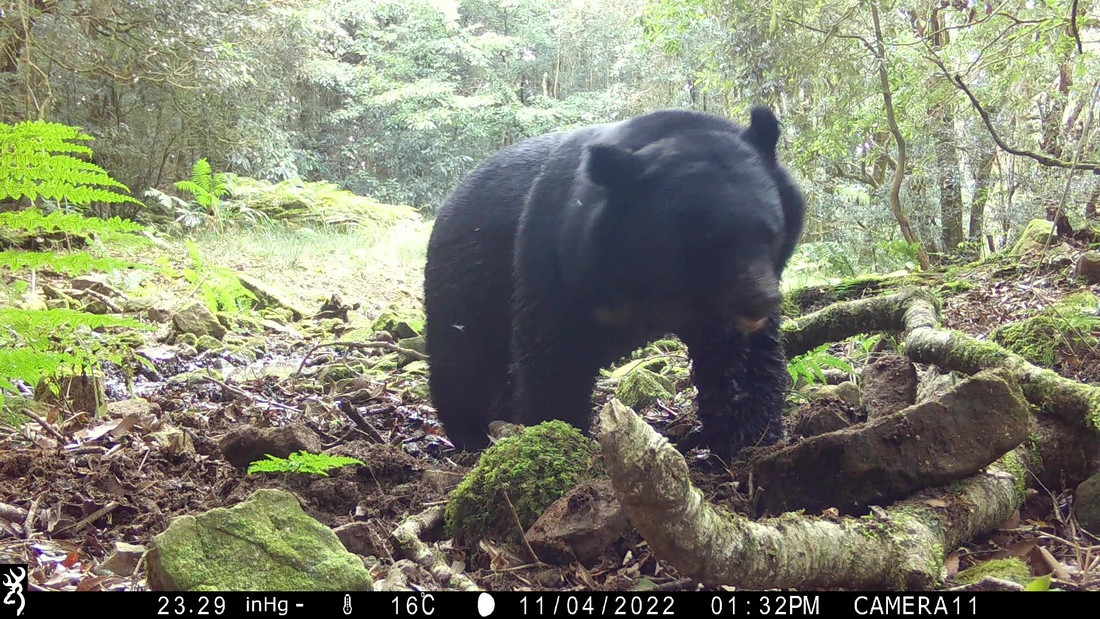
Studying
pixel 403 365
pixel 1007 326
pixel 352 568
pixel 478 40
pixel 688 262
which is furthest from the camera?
pixel 478 40

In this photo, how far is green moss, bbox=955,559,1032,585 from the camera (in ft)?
6.92

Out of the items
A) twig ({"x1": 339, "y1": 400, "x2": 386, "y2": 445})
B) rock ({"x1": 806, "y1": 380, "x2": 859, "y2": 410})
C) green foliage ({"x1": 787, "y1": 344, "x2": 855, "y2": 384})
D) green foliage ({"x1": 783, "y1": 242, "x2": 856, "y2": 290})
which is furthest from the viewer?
green foliage ({"x1": 783, "y1": 242, "x2": 856, "y2": 290})

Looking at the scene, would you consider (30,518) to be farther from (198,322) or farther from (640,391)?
(198,322)

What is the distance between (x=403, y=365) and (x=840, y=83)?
4.88 meters

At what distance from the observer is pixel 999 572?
2148 millimetres

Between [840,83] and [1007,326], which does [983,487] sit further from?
[840,83]

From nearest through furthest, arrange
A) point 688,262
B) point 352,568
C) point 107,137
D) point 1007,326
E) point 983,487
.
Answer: point 352,568, point 983,487, point 688,262, point 1007,326, point 107,137

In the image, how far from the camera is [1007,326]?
13.6 feet

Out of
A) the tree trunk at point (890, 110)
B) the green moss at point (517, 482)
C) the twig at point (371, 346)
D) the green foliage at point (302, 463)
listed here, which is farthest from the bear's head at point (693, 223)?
the tree trunk at point (890, 110)

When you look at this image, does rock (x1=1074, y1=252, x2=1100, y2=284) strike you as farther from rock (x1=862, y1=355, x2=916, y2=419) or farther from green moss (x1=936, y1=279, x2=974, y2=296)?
rock (x1=862, y1=355, x2=916, y2=419)

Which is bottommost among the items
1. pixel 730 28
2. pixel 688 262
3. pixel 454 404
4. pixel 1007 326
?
pixel 454 404

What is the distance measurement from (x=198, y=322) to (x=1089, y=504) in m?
6.45

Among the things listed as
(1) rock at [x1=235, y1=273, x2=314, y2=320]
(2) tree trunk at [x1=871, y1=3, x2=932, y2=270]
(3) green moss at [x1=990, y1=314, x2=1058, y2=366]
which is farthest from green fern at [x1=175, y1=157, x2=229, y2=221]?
(3) green moss at [x1=990, y1=314, x2=1058, y2=366]

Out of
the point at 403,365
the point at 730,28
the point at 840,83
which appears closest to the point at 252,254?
the point at 403,365
